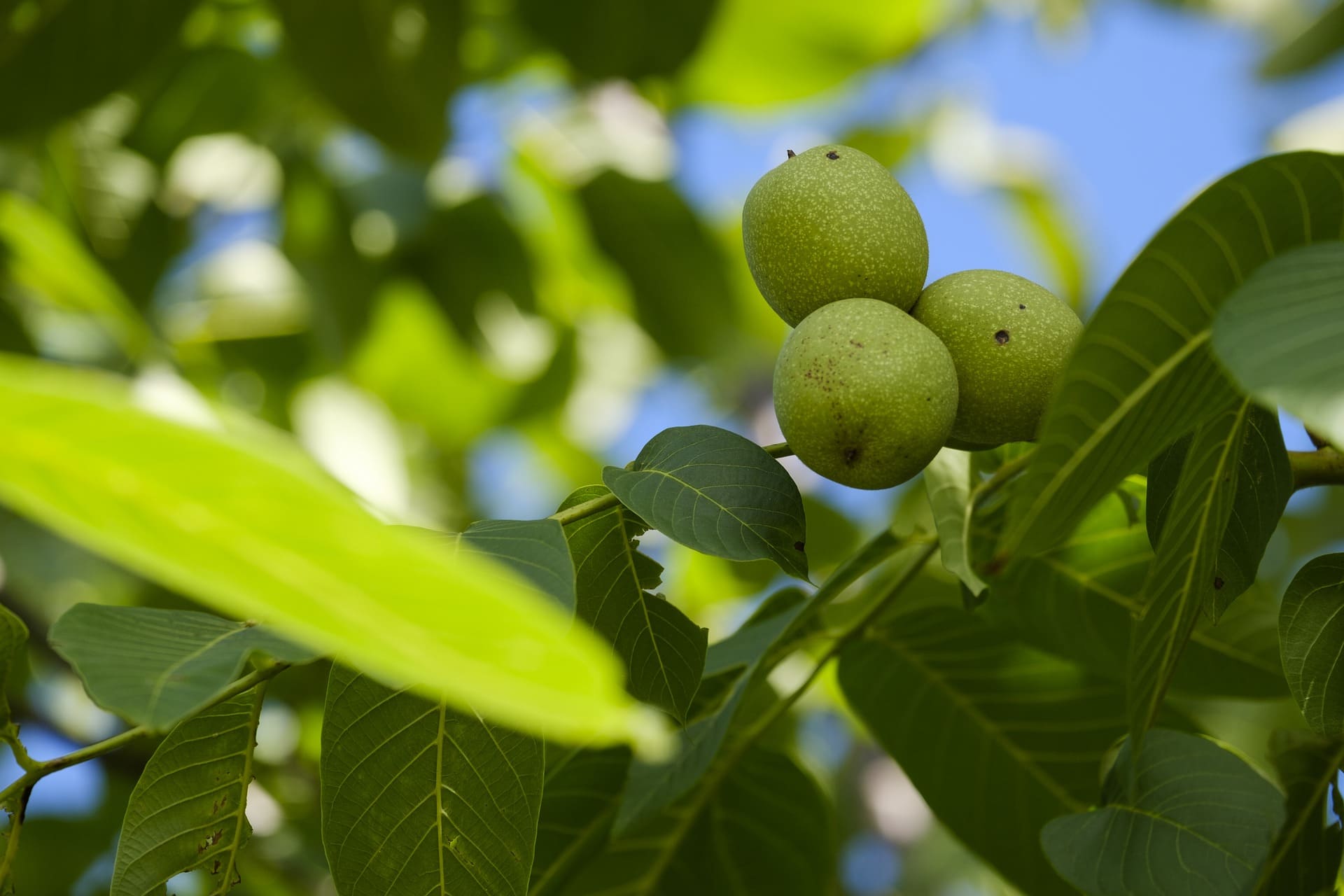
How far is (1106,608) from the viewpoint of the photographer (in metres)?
1.01

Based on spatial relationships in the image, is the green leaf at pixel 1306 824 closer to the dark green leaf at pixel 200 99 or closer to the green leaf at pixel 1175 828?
the green leaf at pixel 1175 828

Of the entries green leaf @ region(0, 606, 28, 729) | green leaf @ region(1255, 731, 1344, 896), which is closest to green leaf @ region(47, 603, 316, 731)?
Result: green leaf @ region(0, 606, 28, 729)

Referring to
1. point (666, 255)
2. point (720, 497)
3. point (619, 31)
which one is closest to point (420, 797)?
point (720, 497)

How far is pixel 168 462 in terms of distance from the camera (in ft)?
1.14

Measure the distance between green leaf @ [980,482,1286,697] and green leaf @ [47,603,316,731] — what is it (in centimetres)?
Answer: 65

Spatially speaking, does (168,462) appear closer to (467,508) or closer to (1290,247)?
(1290,247)

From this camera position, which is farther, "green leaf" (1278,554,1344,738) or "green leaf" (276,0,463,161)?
"green leaf" (276,0,463,161)

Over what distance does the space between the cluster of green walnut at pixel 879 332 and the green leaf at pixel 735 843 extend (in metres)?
0.44

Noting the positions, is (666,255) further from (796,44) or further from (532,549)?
(532,549)

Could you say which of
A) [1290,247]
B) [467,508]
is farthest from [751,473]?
[467,508]

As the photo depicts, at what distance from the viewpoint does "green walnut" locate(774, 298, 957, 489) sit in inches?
27.7

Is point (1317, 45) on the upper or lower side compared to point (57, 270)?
upper

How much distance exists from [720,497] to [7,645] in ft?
1.54

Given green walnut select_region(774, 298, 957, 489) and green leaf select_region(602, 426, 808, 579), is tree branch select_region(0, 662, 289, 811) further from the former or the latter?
green walnut select_region(774, 298, 957, 489)
